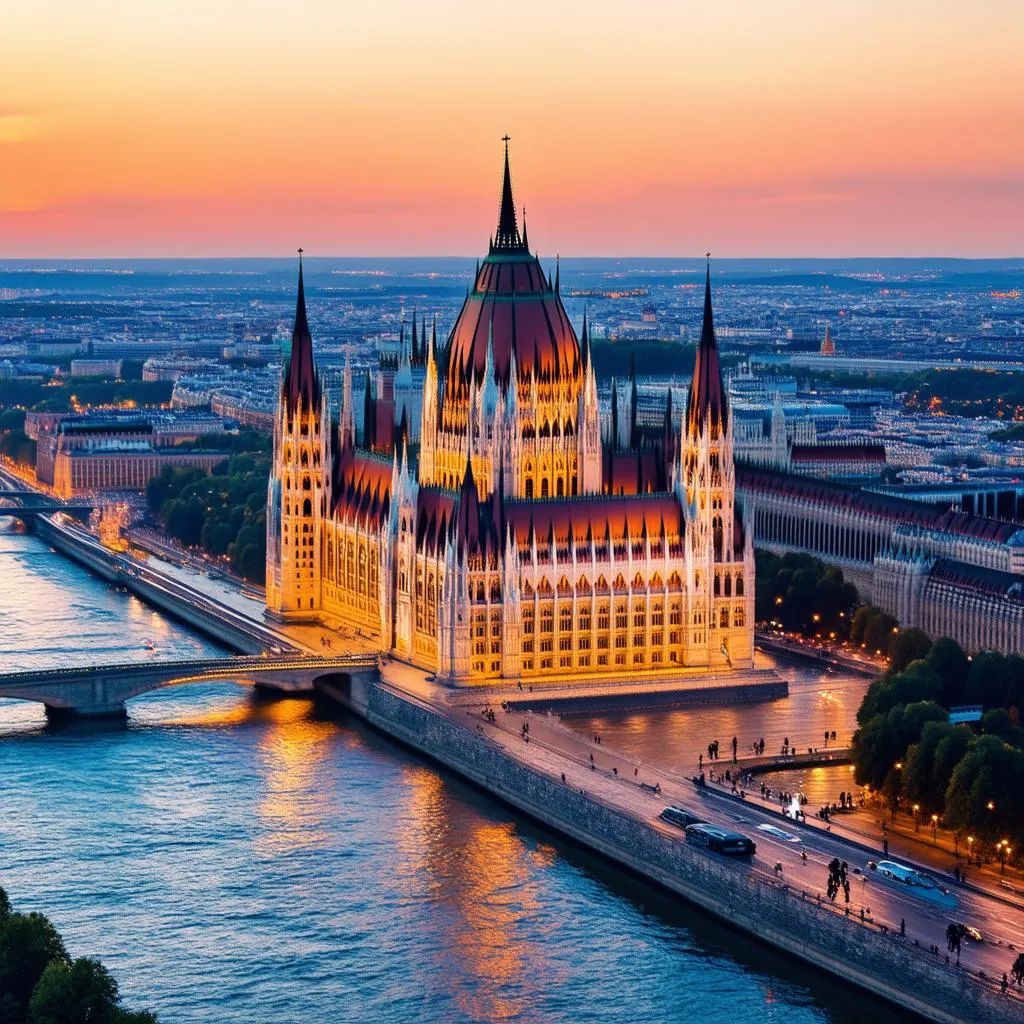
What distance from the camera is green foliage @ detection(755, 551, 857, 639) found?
12019 cm

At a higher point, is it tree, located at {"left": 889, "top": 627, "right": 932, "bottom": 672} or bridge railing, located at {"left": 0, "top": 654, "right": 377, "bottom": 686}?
tree, located at {"left": 889, "top": 627, "right": 932, "bottom": 672}

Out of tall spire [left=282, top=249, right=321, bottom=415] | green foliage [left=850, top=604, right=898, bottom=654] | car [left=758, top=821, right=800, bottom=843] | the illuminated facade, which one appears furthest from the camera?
tall spire [left=282, top=249, right=321, bottom=415]

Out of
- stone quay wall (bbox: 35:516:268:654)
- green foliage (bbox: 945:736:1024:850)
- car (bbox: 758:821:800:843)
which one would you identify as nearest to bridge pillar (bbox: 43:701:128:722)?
stone quay wall (bbox: 35:516:268:654)

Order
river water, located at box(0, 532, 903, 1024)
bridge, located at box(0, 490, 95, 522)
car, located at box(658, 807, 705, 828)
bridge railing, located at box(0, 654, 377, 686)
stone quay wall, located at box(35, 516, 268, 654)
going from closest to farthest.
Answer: river water, located at box(0, 532, 903, 1024)
car, located at box(658, 807, 705, 828)
bridge railing, located at box(0, 654, 377, 686)
stone quay wall, located at box(35, 516, 268, 654)
bridge, located at box(0, 490, 95, 522)

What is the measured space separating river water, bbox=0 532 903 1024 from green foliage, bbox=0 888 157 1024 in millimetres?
4062

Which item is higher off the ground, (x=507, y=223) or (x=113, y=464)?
(x=507, y=223)

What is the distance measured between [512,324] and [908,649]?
761 inches

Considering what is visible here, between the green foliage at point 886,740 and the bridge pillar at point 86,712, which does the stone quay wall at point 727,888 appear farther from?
the bridge pillar at point 86,712

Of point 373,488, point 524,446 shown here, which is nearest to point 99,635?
point 373,488

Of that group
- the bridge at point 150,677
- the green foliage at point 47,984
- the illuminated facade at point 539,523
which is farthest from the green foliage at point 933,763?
the green foliage at point 47,984

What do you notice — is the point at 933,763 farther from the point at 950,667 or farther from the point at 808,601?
the point at 808,601

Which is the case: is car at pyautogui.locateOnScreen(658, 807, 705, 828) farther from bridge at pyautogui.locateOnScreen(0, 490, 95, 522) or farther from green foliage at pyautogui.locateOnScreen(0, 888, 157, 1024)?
bridge at pyautogui.locateOnScreen(0, 490, 95, 522)

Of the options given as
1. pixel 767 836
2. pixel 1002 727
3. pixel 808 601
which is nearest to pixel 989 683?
pixel 1002 727

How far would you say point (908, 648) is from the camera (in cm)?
11094
